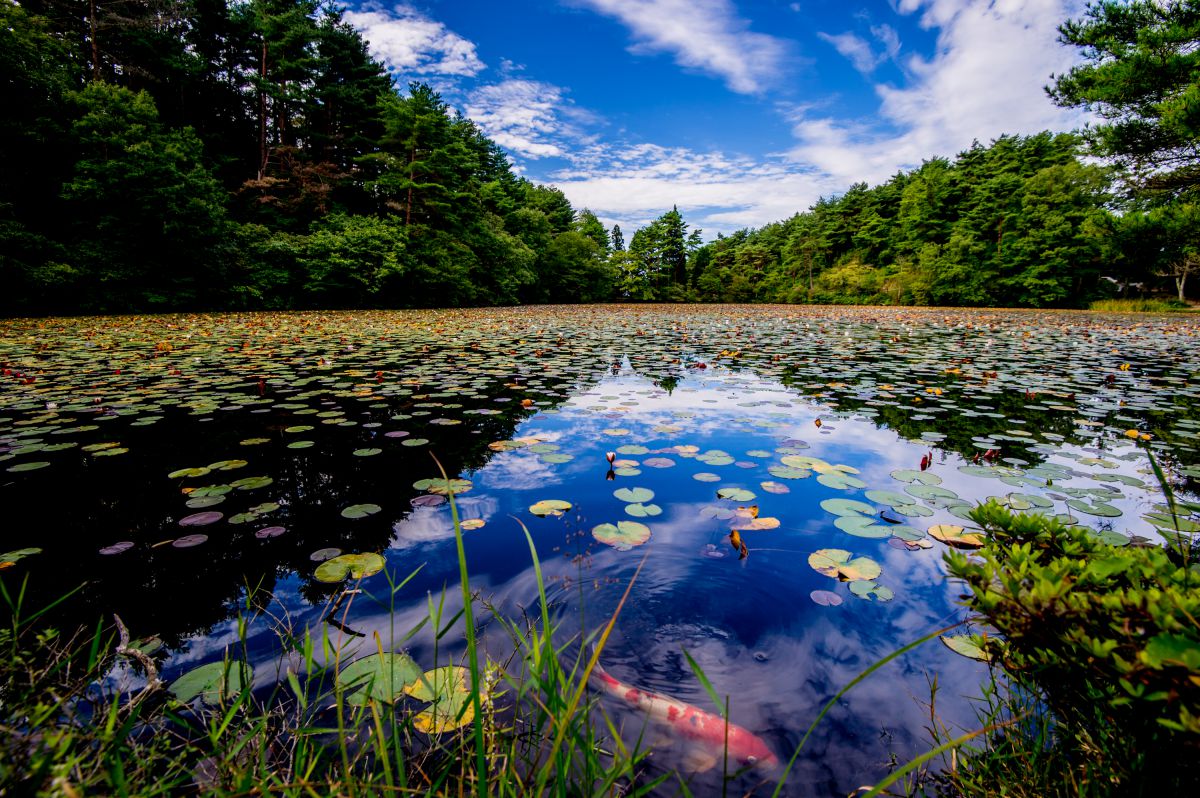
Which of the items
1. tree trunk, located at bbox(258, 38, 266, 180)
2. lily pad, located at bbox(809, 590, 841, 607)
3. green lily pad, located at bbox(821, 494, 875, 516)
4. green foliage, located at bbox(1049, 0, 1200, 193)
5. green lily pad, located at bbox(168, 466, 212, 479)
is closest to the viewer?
lily pad, located at bbox(809, 590, 841, 607)

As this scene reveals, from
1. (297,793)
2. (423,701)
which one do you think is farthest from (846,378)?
(297,793)

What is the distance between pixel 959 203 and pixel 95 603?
115 ft

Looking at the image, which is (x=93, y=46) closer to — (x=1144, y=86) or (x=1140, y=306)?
(x=1144, y=86)

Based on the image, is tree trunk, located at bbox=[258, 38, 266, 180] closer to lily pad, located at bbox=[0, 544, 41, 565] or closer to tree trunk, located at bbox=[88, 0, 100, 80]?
tree trunk, located at bbox=[88, 0, 100, 80]

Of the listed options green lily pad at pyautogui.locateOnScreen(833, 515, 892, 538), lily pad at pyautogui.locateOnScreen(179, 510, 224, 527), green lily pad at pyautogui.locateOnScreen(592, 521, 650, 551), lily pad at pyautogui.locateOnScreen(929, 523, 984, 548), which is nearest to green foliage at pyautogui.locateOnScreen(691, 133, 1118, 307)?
lily pad at pyautogui.locateOnScreen(929, 523, 984, 548)

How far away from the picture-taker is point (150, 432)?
279 centimetres

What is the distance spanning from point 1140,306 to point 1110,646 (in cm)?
3084

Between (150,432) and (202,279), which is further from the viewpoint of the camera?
(202,279)

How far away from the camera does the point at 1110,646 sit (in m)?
0.56

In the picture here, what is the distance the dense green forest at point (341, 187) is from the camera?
33.1 ft

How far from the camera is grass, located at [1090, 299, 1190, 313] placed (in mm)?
19273

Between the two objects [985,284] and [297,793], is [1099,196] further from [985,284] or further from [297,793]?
[297,793]

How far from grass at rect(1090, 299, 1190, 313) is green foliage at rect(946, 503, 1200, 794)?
28.8 metres

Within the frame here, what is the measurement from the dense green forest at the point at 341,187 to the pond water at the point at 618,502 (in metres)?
9.34
